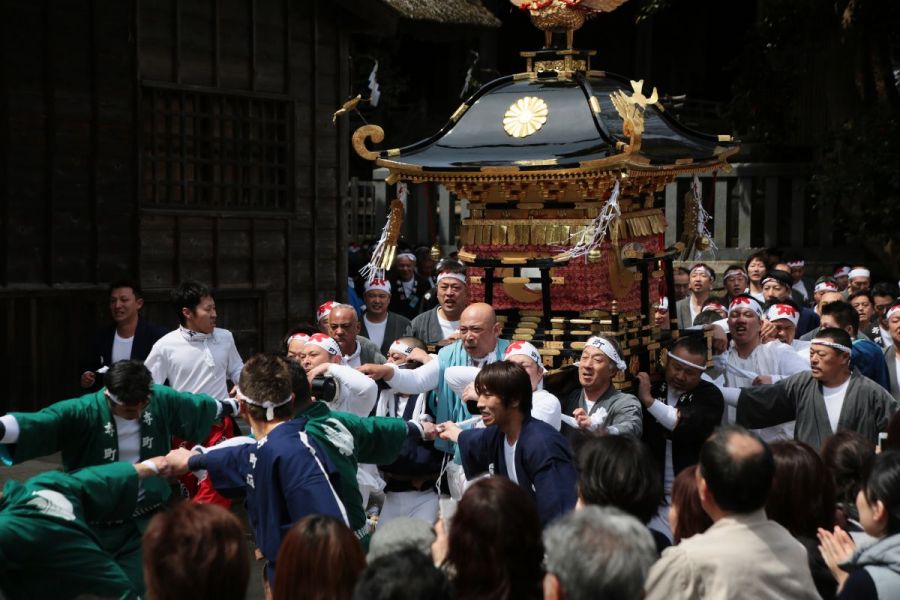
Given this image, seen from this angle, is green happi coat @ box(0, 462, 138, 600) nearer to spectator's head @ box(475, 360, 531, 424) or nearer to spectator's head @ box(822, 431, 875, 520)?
spectator's head @ box(475, 360, 531, 424)

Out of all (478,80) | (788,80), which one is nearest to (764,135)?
(788,80)

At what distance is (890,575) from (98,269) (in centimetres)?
829

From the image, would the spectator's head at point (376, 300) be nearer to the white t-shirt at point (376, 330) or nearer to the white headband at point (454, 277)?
the white t-shirt at point (376, 330)

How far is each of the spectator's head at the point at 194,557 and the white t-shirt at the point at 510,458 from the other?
196 cm

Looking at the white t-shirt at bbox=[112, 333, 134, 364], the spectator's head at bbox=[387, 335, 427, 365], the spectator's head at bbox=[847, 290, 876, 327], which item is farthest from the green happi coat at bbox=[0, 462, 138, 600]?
the spectator's head at bbox=[847, 290, 876, 327]

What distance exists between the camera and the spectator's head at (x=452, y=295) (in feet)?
29.4

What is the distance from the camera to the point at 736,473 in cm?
367

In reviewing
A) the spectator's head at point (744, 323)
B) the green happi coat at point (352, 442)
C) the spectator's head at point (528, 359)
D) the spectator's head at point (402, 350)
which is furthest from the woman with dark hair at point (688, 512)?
the spectator's head at point (744, 323)

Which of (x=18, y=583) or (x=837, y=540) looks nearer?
(x=837, y=540)

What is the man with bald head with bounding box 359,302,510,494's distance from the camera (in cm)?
680

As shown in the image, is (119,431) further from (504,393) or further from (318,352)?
(504,393)

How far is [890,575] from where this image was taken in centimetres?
374

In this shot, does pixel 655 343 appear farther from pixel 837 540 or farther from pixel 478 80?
pixel 478 80

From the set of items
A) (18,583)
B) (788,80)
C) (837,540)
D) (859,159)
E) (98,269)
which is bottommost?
(18,583)
